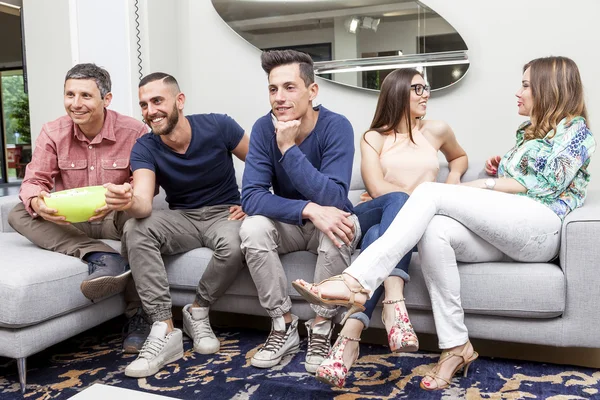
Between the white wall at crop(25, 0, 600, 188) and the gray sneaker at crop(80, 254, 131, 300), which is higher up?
the white wall at crop(25, 0, 600, 188)

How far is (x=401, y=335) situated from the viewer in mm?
1683

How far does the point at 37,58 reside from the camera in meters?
4.22

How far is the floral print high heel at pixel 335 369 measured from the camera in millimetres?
1645

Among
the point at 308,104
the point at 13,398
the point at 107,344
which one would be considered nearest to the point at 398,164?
the point at 308,104

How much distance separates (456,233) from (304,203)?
53 centimetres

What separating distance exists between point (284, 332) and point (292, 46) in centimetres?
203

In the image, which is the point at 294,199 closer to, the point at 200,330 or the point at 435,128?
the point at 200,330

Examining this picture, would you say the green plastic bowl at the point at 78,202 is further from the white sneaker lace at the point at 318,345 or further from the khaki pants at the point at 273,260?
the white sneaker lace at the point at 318,345

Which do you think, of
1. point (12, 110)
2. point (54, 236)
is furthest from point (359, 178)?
A: point (12, 110)

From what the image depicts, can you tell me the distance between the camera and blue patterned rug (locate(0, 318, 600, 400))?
5.58 ft

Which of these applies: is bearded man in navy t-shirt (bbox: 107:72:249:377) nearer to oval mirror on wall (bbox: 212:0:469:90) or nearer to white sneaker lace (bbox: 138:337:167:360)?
white sneaker lace (bbox: 138:337:167:360)

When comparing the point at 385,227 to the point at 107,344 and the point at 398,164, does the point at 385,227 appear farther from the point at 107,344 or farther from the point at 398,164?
the point at 107,344

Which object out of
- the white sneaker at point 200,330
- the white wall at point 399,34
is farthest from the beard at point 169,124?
the white wall at point 399,34

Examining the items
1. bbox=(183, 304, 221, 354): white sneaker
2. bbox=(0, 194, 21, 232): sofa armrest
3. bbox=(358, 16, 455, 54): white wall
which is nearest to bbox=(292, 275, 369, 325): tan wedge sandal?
bbox=(183, 304, 221, 354): white sneaker
